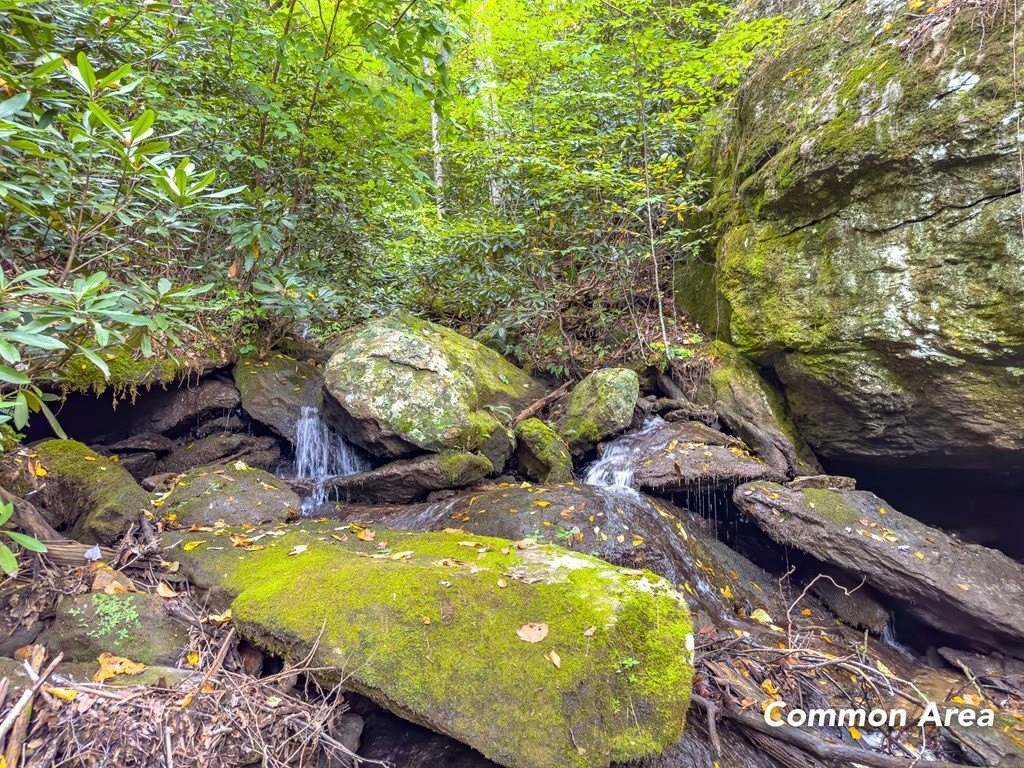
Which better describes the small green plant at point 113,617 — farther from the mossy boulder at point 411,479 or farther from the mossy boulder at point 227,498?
the mossy boulder at point 411,479

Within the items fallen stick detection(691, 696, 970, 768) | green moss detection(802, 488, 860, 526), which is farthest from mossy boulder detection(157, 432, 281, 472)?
green moss detection(802, 488, 860, 526)

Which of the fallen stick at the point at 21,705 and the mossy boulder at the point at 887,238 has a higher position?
the mossy boulder at the point at 887,238

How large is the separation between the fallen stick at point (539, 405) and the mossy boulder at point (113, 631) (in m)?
4.69

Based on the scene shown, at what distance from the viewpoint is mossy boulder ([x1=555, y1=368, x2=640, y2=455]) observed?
686 centimetres

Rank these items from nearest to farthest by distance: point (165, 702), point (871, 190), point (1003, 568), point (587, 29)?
point (165, 702) < point (1003, 568) < point (871, 190) < point (587, 29)

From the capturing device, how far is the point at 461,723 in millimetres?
2299

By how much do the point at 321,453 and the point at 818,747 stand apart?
19.2 ft

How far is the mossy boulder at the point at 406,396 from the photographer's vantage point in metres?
6.00

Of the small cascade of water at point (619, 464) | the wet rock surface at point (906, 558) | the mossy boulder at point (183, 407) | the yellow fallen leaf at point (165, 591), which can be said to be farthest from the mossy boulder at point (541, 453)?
the yellow fallen leaf at point (165, 591)

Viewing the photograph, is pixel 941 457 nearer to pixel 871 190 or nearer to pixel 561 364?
pixel 871 190

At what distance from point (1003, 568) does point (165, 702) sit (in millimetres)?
7431

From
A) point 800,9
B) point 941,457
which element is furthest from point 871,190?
point 800,9

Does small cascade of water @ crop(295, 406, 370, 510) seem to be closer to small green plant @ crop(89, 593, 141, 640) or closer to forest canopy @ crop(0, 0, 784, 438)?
forest canopy @ crop(0, 0, 784, 438)

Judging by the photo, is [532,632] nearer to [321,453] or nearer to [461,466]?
[461,466]
